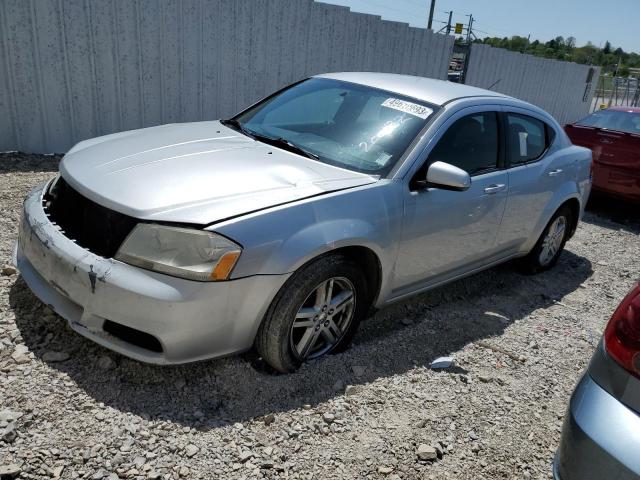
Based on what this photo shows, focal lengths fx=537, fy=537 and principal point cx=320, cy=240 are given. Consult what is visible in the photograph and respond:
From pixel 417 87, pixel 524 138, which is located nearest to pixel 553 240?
pixel 524 138

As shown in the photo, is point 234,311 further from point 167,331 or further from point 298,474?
point 298,474

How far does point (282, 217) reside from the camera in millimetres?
2662

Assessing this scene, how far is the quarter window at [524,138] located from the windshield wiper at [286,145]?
172 centimetres

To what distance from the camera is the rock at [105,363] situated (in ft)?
9.36

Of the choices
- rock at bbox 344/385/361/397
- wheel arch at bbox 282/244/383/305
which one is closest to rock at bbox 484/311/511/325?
wheel arch at bbox 282/244/383/305

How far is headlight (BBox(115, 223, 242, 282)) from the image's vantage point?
249cm

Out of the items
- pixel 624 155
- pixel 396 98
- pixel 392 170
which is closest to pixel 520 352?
pixel 392 170

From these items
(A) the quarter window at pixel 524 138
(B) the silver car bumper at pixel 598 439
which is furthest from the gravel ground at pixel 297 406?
(A) the quarter window at pixel 524 138

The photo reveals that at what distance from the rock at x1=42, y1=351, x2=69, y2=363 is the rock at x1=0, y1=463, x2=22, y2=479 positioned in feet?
2.35

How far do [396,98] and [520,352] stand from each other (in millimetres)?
1962

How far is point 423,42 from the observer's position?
10.6 meters

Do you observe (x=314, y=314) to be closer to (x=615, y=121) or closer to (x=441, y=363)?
(x=441, y=363)

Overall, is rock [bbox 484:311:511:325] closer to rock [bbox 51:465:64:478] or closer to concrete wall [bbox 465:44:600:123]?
rock [bbox 51:465:64:478]

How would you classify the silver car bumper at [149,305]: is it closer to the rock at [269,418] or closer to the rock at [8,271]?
the rock at [269,418]
